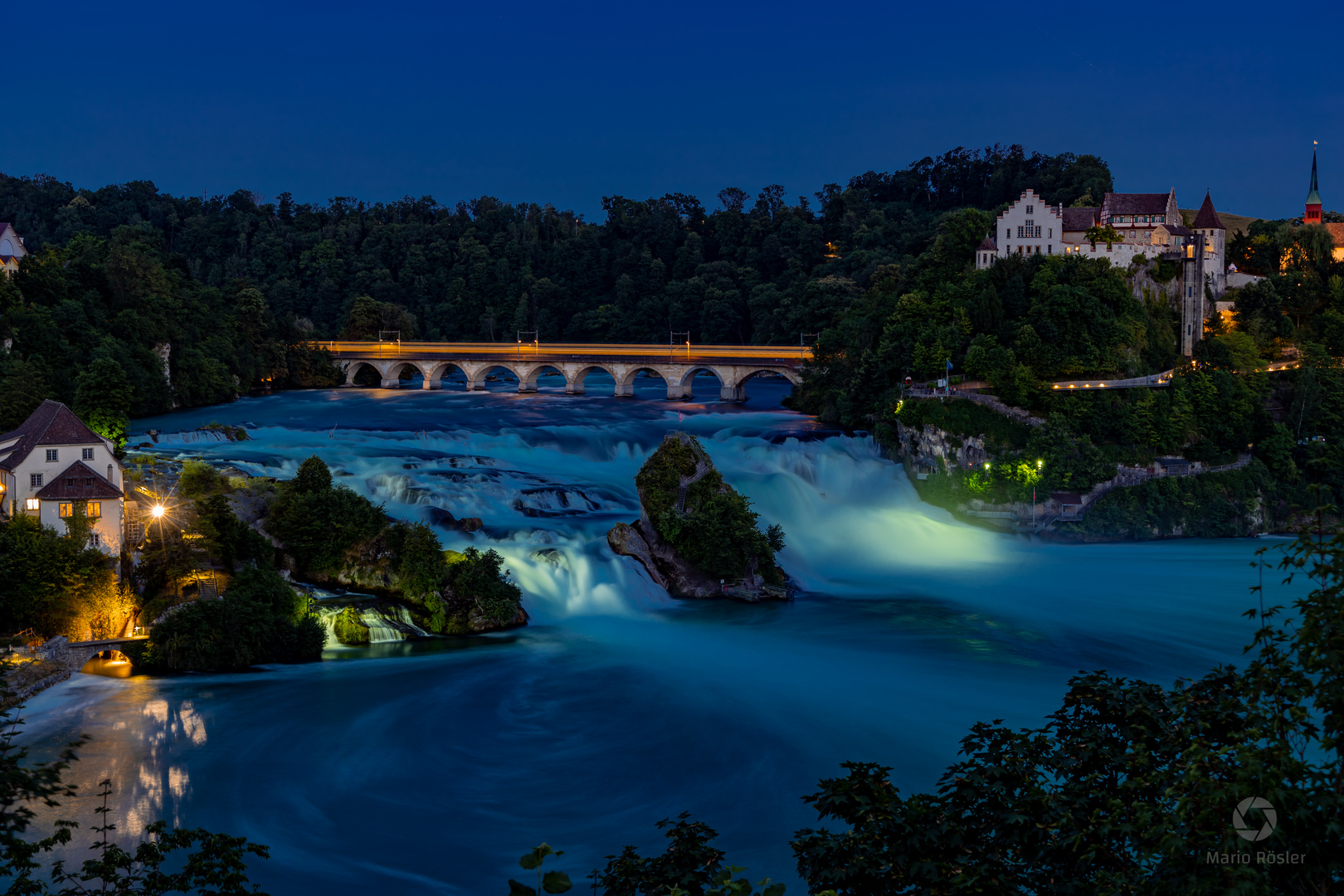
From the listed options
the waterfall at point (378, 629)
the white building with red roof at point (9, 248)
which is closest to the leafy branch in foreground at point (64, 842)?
the waterfall at point (378, 629)

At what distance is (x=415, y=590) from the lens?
32.6 m

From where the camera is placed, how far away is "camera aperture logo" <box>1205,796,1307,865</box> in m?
8.48

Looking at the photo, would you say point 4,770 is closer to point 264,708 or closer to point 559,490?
point 264,708

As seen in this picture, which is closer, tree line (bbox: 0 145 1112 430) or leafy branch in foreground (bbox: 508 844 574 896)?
leafy branch in foreground (bbox: 508 844 574 896)

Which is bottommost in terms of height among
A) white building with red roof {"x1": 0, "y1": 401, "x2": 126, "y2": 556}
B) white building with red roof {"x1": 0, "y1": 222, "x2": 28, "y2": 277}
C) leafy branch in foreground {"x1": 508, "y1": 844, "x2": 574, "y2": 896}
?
leafy branch in foreground {"x1": 508, "y1": 844, "x2": 574, "y2": 896}

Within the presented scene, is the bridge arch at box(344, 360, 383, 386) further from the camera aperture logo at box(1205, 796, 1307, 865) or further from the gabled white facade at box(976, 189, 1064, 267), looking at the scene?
the camera aperture logo at box(1205, 796, 1307, 865)

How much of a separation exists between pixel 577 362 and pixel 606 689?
6034cm

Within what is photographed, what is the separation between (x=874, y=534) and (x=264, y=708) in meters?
28.5

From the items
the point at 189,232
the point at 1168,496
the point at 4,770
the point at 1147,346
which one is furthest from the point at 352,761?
the point at 189,232

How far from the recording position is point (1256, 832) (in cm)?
851

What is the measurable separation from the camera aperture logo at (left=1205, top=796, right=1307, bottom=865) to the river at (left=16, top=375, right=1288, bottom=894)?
1159 centimetres

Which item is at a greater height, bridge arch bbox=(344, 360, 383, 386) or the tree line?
the tree line

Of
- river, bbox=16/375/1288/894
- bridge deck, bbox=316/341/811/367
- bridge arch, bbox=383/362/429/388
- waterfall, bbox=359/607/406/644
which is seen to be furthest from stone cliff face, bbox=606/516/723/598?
bridge arch, bbox=383/362/429/388

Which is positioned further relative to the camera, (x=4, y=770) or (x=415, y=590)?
(x=415, y=590)
